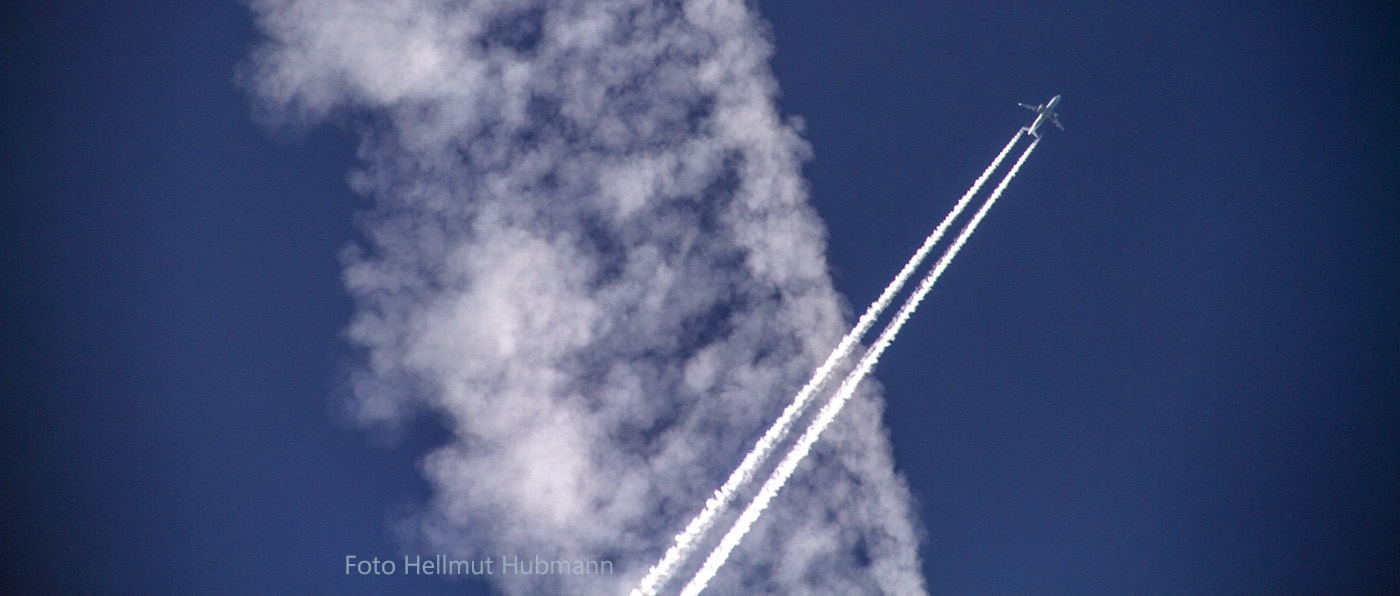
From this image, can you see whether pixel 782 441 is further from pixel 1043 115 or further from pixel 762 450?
pixel 1043 115

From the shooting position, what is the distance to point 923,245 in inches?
2079

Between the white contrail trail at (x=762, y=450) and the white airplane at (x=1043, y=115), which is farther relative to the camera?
the white airplane at (x=1043, y=115)

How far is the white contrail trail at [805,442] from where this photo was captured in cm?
4450

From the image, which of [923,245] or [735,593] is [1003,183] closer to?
[923,245]

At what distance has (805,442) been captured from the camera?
4553 cm

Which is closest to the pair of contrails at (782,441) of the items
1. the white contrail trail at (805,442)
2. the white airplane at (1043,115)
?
the white contrail trail at (805,442)

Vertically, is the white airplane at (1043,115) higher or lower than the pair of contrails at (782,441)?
higher

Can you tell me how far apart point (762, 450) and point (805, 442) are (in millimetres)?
3138

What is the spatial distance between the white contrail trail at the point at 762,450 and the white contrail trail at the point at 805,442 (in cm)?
128

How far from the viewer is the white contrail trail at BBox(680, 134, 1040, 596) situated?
1752 inches

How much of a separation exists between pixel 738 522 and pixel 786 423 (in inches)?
306

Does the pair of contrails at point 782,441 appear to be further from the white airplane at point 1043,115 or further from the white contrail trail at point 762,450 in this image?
the white airplane at point 1043,115

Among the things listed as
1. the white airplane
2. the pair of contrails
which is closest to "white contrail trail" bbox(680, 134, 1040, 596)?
the pair of contrails

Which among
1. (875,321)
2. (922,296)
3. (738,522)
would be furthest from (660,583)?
(922,296)
